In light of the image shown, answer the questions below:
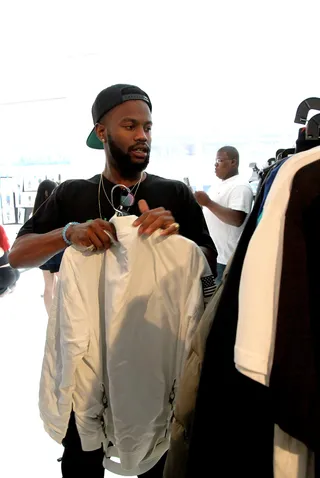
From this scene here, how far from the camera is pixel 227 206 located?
2213 millimetres

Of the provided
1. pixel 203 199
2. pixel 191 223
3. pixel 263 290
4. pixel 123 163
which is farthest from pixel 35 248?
pixel 203 199

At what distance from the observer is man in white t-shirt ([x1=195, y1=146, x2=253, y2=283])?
Result: 6.91 ft

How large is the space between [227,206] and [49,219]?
1.41 m

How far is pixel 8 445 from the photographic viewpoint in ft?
5.36

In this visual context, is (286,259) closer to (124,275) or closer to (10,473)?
(124,275)

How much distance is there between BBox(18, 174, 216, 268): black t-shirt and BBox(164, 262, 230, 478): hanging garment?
16.8 inches

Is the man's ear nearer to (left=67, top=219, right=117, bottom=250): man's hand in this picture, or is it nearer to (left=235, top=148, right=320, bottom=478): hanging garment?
(left=67, top=219, right=117, bottom=250): man's hand

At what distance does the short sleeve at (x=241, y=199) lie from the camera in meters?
2.12

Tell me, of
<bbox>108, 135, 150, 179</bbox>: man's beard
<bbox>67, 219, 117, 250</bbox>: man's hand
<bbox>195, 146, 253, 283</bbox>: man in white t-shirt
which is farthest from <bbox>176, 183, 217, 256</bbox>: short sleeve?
<bbox>195, 146, 253, 283</bbox>: man in white t-shirt

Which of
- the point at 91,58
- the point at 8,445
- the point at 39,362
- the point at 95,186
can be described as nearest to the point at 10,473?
the point at 8,445

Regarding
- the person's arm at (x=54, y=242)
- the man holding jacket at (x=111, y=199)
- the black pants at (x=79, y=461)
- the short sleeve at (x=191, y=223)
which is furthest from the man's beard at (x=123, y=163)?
the black pants at (x=79, y=461)

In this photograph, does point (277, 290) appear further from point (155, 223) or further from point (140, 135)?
point (140, 135)

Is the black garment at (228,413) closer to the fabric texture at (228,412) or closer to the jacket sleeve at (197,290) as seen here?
the fabric texture at (228,412)

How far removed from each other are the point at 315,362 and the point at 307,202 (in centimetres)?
23
